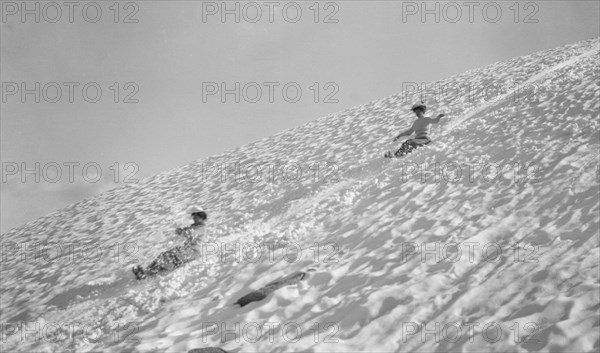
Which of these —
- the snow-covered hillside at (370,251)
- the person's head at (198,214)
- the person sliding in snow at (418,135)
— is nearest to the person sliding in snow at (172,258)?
the person's head at (198,214)

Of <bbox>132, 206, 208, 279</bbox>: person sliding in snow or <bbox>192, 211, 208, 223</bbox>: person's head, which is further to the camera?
<bbox>192, 211, 208, 223</bbox>: person's head

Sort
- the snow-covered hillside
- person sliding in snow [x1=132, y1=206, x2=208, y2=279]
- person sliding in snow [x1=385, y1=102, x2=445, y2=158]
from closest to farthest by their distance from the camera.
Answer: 1. the snow-covered hillside
2. person sliding in snow [x1=132, y1=206, x2=208, y2=279]
3. person sliding in snow [x1=385, y1=102, x2=445, y2=158]

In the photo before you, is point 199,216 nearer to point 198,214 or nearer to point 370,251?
point 198,214

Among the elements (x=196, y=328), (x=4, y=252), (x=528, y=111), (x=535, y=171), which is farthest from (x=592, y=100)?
(x=4, y=252)

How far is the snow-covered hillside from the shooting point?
5.14m

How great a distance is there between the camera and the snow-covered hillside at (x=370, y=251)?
16.9 ft

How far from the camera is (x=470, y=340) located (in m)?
4.61

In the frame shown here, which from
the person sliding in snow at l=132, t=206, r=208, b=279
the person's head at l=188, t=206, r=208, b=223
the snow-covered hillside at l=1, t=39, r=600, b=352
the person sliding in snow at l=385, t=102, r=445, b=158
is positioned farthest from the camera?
the person sliding in snow at l=385, t=102, r=445, b=158

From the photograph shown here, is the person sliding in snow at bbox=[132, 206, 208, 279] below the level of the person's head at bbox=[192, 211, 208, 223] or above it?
below

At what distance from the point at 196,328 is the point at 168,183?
1256 centimetres

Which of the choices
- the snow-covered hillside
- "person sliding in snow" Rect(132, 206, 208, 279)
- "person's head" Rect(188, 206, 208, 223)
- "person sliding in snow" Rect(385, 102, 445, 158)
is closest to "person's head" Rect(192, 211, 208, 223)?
"person's head" Rect(188, 206, 208, 223)

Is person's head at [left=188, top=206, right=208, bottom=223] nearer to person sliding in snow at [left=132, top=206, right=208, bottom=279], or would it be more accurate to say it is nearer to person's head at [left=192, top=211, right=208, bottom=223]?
person's head at [left=192, top=211, right=208, bottom=223]

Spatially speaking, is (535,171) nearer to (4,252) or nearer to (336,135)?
(336,135)

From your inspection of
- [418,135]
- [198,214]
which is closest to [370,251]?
[198,214]
